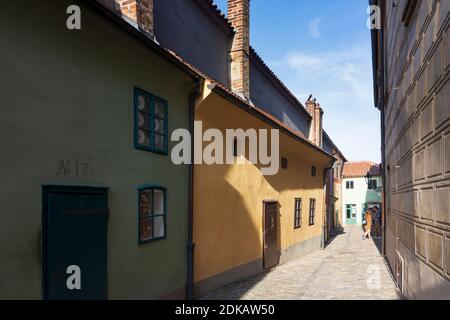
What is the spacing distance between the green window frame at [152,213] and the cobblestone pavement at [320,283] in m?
2.31

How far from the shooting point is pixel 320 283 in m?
10.2

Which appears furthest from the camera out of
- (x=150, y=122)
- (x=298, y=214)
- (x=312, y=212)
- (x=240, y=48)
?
(x=312, y=212)

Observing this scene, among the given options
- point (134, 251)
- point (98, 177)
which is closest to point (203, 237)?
point (134, 251)

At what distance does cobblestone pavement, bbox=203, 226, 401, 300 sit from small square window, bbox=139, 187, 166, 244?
2320 mm

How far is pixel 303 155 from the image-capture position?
16000 mm

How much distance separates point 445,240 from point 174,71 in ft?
17.0

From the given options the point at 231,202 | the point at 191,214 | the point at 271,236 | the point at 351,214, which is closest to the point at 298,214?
the point at 271,236

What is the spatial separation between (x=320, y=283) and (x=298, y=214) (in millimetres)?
5841

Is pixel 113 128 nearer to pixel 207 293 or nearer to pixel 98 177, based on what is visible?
pixel 98 177

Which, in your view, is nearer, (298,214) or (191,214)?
(191,214)

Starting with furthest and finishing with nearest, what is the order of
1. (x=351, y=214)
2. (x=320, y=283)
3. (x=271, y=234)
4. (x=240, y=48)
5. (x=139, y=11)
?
(x=351, y=214) < (x=240, y=48) < (x=271, y=234) < (x=320, y=283) < (x=139, y=11)

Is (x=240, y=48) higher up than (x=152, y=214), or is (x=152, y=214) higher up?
(x=240, y=48)

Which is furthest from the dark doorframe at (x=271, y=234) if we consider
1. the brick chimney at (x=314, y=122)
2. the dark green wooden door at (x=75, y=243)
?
the brick chimney at (x=314, y=122)

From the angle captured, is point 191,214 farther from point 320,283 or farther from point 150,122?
point 320,283
